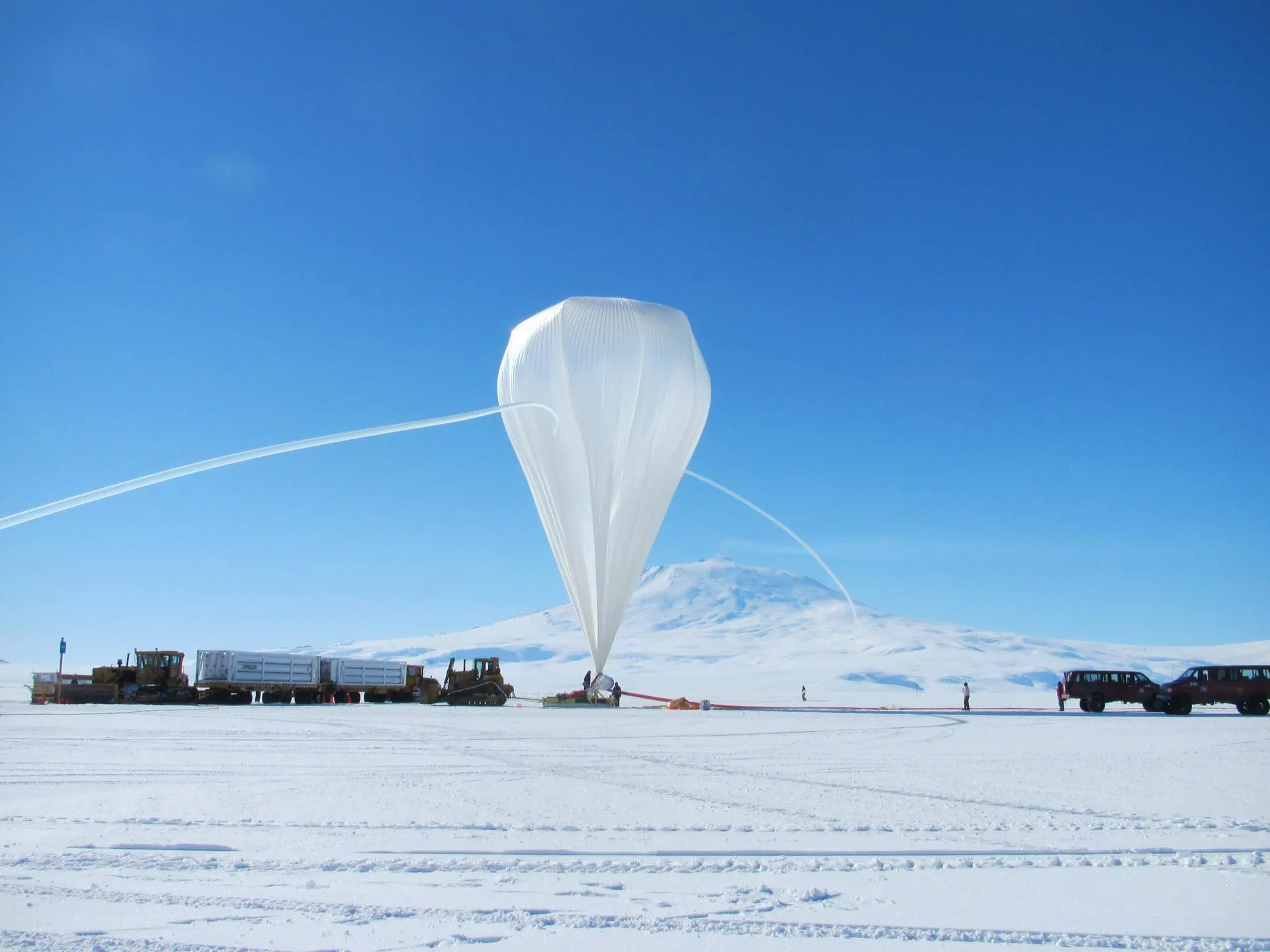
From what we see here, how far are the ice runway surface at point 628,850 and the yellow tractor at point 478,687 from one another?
2570 centimetres

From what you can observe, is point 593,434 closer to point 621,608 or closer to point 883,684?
point 621,608


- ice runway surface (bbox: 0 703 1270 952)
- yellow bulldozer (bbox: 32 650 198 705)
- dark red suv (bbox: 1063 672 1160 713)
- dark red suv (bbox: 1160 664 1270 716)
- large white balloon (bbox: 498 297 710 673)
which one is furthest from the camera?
yellow bulldozer (bbox: 32 650 198 705)

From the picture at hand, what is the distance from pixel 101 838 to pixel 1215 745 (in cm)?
2060

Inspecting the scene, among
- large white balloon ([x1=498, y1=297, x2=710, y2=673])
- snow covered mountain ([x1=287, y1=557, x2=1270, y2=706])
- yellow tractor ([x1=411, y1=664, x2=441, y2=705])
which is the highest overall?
large white balloon ([x1=498, y1=297, x2=710, y2=673])

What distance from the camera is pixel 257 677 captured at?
141 feet

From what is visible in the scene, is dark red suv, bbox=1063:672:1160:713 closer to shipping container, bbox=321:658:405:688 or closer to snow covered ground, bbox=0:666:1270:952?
snow covered ground, bbox=0:666:1270:952

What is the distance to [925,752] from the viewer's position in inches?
701

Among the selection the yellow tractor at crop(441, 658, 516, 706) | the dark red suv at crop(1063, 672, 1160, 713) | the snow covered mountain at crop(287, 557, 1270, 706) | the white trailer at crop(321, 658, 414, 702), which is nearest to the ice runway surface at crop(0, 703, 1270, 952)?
the dark red suv at crop(1063, 672, 1160, 713)

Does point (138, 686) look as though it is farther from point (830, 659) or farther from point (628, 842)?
point (830, 659)

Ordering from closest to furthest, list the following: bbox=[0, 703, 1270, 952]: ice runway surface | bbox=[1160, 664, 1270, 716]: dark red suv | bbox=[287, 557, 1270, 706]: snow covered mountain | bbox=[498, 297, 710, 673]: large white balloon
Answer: bbox=[0, 703, 1270, 952]: ice runway surface
bbox=[498, 297, 710, 673]: large white balloon
bbox=[1160, 664, 1270, 716]: dark red suv
bbox=[287, 557, 1270, 706]: snow covered mountain

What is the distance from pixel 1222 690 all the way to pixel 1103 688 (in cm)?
435

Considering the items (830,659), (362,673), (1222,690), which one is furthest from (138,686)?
(830,659)

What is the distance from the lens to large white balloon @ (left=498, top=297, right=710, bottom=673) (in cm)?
3212

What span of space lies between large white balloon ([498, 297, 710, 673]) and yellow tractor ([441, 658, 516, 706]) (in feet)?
32.6
